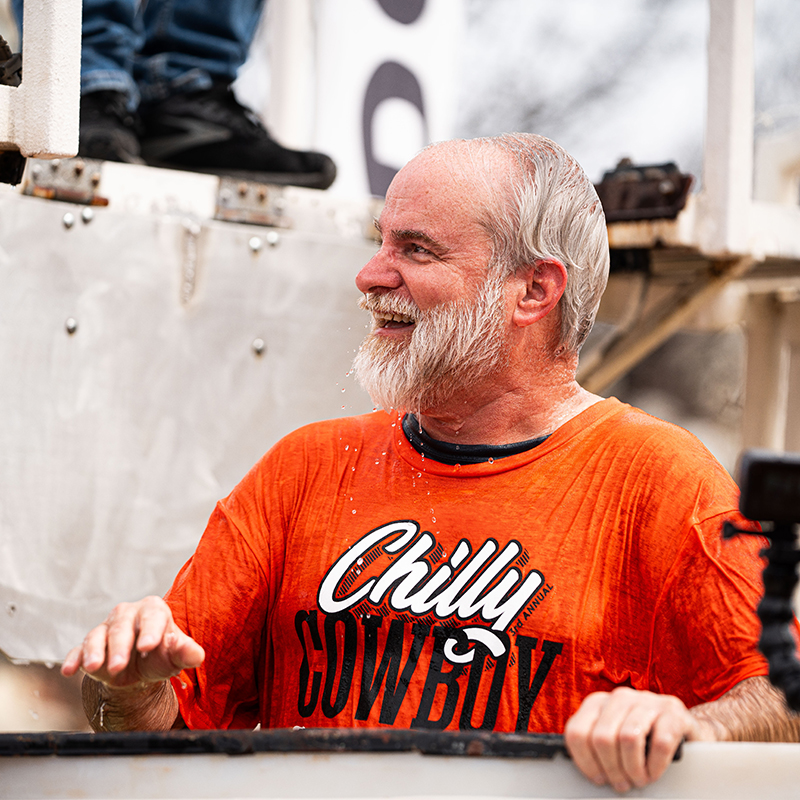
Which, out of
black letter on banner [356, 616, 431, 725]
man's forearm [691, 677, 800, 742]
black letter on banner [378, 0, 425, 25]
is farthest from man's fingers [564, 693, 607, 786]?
black letter on banner [378, 0, 425, 25]

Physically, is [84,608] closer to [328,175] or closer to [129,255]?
[129,255]

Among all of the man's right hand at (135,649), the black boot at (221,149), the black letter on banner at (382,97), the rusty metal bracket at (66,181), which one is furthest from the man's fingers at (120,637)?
the black letter on banner at (382,97)

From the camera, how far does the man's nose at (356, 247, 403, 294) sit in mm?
1706

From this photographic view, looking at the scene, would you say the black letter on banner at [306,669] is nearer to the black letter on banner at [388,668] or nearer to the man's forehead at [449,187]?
the black letter on banner at [388,668]

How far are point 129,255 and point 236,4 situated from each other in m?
0.95

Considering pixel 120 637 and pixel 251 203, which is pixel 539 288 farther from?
pixel 251 203

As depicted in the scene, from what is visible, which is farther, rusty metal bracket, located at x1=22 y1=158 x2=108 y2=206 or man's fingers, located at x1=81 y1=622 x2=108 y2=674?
rusty metal bracket, located at x1=22 y1=158 x2=108 y2=206

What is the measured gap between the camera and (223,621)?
1.65 metres

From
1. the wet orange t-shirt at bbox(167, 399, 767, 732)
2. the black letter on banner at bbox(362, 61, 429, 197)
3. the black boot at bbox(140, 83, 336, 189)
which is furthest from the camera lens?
the black letter on banner at bbox(362, 61, 429, 197)

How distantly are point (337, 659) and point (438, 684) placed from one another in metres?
0.17

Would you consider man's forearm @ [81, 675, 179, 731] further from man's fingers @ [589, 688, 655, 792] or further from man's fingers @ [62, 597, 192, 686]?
man's fingers @ [589, 688, 655, 792]

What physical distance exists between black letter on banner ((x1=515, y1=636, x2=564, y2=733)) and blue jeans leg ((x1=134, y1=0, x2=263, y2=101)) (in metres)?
2.11

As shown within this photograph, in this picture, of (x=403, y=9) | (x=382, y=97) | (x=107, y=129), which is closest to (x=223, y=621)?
(x=107, y=129)

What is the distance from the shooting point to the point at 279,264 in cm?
271
